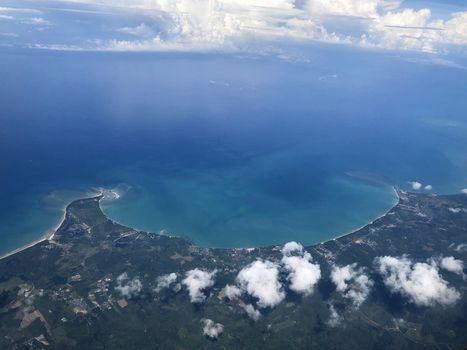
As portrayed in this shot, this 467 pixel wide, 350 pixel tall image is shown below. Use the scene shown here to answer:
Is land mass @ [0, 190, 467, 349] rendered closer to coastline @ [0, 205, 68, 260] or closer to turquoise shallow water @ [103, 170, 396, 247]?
coastline @ [0, 205, 68, 260]

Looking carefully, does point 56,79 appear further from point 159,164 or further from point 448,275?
point 448,275

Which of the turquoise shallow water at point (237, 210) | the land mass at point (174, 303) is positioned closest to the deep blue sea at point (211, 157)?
the turquoise shallow water at point (237, 210)

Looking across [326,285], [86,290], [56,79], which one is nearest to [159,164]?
[86,290]

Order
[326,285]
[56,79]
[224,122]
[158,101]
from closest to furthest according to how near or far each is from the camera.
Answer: [326,285] < [224,122] < [158,101] < [56,79]

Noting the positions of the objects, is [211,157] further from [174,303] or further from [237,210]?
[174,303]

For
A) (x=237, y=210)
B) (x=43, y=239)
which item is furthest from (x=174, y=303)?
(x=237, y=210)

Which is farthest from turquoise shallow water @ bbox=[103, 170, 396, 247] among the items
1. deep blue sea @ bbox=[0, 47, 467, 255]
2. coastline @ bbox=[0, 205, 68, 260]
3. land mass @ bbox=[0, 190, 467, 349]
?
coastline @ bbox=[0, 205, 68, 260]
